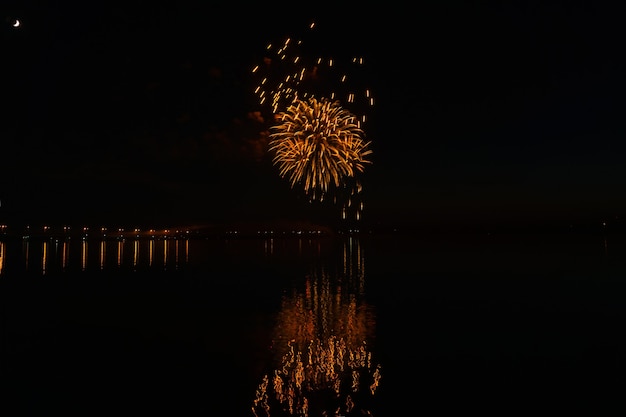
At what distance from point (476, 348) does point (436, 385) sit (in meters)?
4.58

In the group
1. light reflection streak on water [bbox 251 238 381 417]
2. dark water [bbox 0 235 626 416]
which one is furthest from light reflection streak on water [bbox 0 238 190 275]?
light reflection streak on water [bbox 251 238 381 417]

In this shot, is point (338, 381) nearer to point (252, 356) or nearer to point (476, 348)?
point (252, 356)

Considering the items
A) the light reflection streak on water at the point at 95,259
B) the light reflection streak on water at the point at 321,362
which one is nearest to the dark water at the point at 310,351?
the light reflection streak on water at the point at 321,362

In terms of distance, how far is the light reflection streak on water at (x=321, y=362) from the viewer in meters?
11.5

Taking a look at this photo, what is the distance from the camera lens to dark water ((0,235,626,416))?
11.9 m

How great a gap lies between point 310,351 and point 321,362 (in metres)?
1.28

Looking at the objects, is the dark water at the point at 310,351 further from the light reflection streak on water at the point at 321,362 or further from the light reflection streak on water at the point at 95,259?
the light reflection streak on water at the point at 95,259

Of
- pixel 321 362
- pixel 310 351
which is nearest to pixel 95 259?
pixel 310 351

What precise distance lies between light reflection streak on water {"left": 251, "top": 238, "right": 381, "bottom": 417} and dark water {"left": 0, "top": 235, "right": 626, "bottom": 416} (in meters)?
0.05

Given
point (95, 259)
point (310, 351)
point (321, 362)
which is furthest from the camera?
point (95, 259)

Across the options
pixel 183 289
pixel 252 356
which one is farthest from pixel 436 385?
pixel 183 289

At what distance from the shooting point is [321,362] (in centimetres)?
1475

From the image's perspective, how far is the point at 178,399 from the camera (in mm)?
12047

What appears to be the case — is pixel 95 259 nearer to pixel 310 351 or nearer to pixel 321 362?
pixel 310 351
